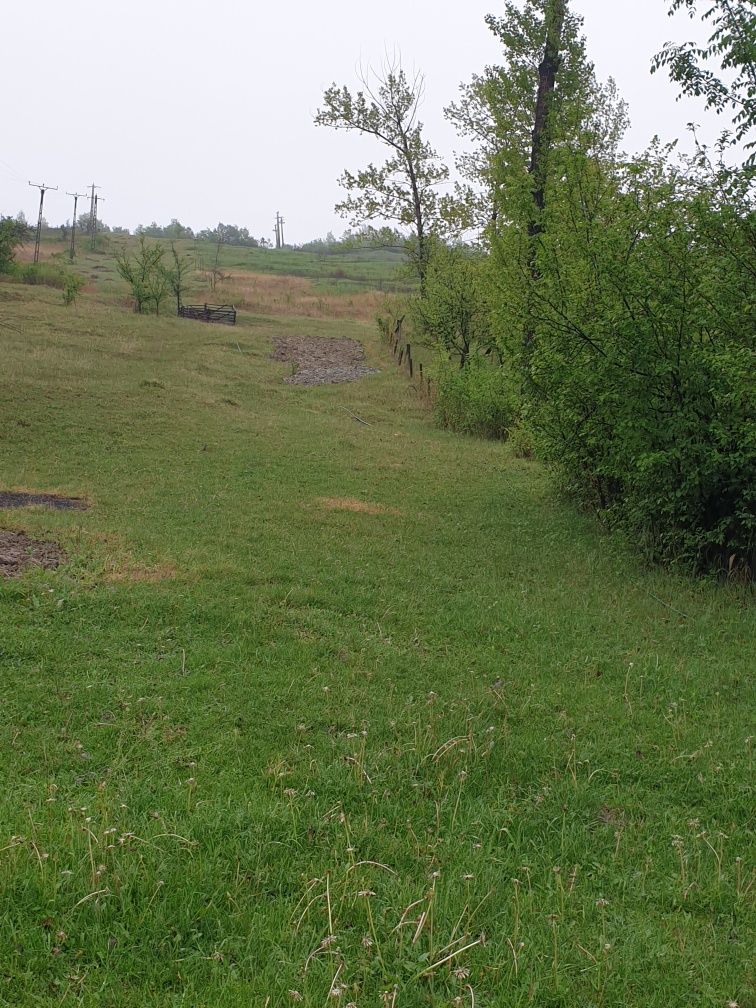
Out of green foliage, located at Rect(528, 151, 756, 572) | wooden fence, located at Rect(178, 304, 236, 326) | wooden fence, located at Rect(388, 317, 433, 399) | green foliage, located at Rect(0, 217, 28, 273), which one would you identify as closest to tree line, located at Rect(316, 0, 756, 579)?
green foliage, located at Rect(528, 151, 756, 572)

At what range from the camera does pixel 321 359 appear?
27.1 m

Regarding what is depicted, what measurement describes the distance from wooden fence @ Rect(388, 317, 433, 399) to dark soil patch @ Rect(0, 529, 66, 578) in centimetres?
1512

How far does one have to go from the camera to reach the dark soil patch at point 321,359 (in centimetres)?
2373

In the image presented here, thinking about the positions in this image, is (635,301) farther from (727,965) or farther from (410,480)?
(727,965)

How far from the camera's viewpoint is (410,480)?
12.0m

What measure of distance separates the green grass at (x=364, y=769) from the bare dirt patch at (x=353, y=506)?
2.59ft

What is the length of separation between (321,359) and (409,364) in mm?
3955

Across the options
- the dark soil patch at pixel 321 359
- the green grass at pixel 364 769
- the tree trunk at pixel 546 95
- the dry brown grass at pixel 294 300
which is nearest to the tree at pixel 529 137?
the tree trunk at pixel 546 95

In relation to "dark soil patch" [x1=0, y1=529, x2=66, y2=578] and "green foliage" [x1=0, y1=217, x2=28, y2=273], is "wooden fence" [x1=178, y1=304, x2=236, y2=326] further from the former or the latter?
"dark soil patch" [x1=0, y1=529, x2=66, y2=578]

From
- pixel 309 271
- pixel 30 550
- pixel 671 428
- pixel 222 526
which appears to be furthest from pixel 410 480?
pixel 309 271

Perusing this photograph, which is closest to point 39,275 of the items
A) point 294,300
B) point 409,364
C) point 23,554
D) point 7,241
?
point 7,241

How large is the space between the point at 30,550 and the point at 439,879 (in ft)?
16.9

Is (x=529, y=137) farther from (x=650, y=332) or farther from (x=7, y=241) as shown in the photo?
(x=7, y=241)

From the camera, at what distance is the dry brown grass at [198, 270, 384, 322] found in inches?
1614
